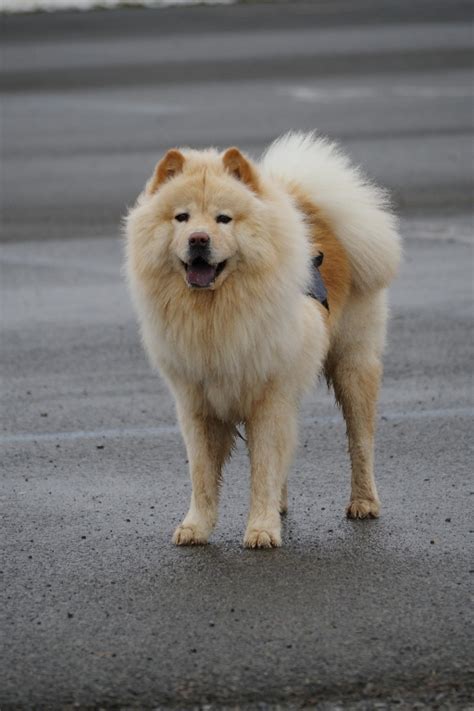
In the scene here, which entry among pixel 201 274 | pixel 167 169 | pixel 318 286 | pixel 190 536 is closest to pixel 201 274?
pixel 201 274

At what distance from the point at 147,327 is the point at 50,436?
1824 millimetres

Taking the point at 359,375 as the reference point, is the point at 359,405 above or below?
below

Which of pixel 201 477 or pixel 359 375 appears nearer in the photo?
pixel 201 477

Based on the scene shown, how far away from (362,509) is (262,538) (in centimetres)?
60

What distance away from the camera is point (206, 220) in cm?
593

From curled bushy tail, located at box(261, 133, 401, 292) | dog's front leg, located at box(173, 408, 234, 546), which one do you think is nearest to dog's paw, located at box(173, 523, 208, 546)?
dog's front leg, located at box(173, 408, 234, 546)

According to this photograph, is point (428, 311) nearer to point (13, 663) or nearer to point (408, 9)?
point (13, 663)

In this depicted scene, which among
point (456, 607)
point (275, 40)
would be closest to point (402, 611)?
point (456, 607)

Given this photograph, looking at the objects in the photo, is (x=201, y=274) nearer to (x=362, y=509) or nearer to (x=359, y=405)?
(x=359, y=405)

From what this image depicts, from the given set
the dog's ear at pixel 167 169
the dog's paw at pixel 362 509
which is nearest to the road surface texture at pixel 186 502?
the dog's paw at pixel 362 509

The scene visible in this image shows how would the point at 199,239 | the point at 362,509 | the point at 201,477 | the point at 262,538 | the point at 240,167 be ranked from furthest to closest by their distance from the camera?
the point at 362,509, the point at 201,477, the point at 262,538, the point at 240,167, the point at 199,239

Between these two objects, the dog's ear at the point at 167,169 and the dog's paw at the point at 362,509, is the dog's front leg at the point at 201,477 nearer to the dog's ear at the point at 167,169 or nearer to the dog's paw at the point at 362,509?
the dog's paw at the point at 362,509

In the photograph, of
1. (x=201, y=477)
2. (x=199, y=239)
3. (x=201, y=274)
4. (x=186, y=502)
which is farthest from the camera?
(x=186, y=502)

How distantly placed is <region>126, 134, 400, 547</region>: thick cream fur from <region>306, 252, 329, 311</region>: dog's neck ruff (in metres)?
0.04
